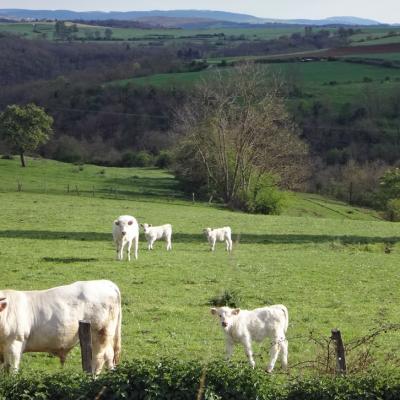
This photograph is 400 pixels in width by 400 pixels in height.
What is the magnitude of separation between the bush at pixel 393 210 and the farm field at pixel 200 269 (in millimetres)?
19071

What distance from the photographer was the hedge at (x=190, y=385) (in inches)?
418

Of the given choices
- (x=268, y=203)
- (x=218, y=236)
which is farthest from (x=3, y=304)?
(x=268, y=203)

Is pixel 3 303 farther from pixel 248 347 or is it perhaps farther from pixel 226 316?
pixel 248 347

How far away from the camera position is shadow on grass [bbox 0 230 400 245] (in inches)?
1348

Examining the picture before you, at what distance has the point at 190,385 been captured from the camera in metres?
10.7

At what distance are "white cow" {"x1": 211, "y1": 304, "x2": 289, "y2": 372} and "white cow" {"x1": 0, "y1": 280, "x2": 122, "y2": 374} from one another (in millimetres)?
2060

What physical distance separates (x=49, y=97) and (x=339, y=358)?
14467cm

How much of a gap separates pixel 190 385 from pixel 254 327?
12.9ft

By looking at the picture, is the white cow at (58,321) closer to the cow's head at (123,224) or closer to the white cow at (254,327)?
the white cow at (254,327)

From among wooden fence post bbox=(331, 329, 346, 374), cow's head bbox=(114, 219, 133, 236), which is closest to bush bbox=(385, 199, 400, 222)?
cow's head bbox=(114, 219, 133, 236)

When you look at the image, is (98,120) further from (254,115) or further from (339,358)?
(339,358)

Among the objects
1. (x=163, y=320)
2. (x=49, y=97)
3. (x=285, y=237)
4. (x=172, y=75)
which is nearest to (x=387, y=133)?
(x=172, y=75)

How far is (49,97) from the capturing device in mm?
150750

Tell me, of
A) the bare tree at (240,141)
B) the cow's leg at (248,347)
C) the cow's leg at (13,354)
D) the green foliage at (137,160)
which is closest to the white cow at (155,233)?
the cow's leg at (248,347)
